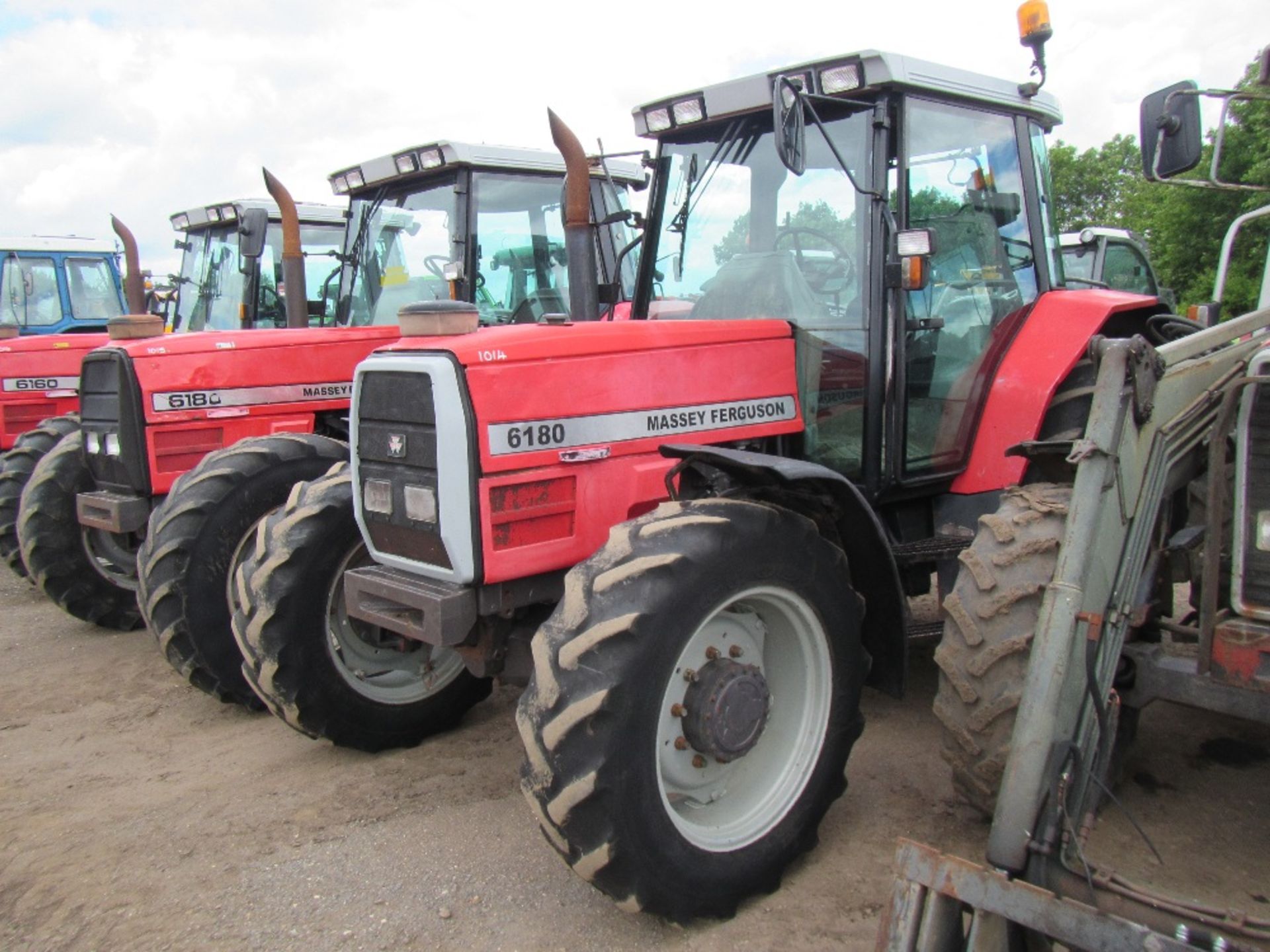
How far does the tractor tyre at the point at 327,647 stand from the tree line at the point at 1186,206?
334 centimetres

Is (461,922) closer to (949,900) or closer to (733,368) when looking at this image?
(949,900)

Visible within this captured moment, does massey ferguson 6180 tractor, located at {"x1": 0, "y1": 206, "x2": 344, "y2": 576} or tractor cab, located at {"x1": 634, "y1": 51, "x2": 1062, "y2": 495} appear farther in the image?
massey ferguson 6180 tractor, located at {"x1": 0, "y1": 206, "x2": 344, "y2": 576}

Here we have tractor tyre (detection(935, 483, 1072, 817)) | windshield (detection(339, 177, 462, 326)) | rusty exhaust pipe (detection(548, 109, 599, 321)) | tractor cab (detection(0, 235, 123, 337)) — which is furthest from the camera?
tractor cab (detection(0, 235, 123, 337))

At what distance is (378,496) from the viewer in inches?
128

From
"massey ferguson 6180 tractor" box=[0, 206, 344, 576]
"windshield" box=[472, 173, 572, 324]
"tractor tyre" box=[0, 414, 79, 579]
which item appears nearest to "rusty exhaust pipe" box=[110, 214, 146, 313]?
"massey ferguson 6180 tractor" box=[0, 206, 344, 576]

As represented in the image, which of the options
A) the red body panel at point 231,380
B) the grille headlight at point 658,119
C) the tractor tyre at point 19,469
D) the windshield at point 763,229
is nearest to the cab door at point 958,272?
the windshield at point 763,229

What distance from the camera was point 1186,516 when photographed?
Result: 130 inches

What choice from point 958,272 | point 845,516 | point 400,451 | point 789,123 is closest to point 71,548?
point 400,451

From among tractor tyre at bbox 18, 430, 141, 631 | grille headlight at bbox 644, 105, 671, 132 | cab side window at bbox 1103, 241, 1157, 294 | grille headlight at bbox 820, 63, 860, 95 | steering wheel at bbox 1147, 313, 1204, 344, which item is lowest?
tractor tyre at bbox 18, 430, 141, 631

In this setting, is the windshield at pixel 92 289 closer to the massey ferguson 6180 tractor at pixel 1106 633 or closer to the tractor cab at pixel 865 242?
the tractor cab at pixel 865 242

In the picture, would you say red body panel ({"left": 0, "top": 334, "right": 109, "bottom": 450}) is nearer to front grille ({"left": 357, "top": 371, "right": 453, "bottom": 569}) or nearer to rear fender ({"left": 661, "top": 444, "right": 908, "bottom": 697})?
front grille ({"left": 357, "top": 371, "right": 453, "bottom": 569})

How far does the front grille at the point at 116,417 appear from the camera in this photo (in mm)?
5160

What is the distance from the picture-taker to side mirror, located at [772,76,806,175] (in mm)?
3037

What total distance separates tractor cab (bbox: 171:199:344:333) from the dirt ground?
4248 millimetres
